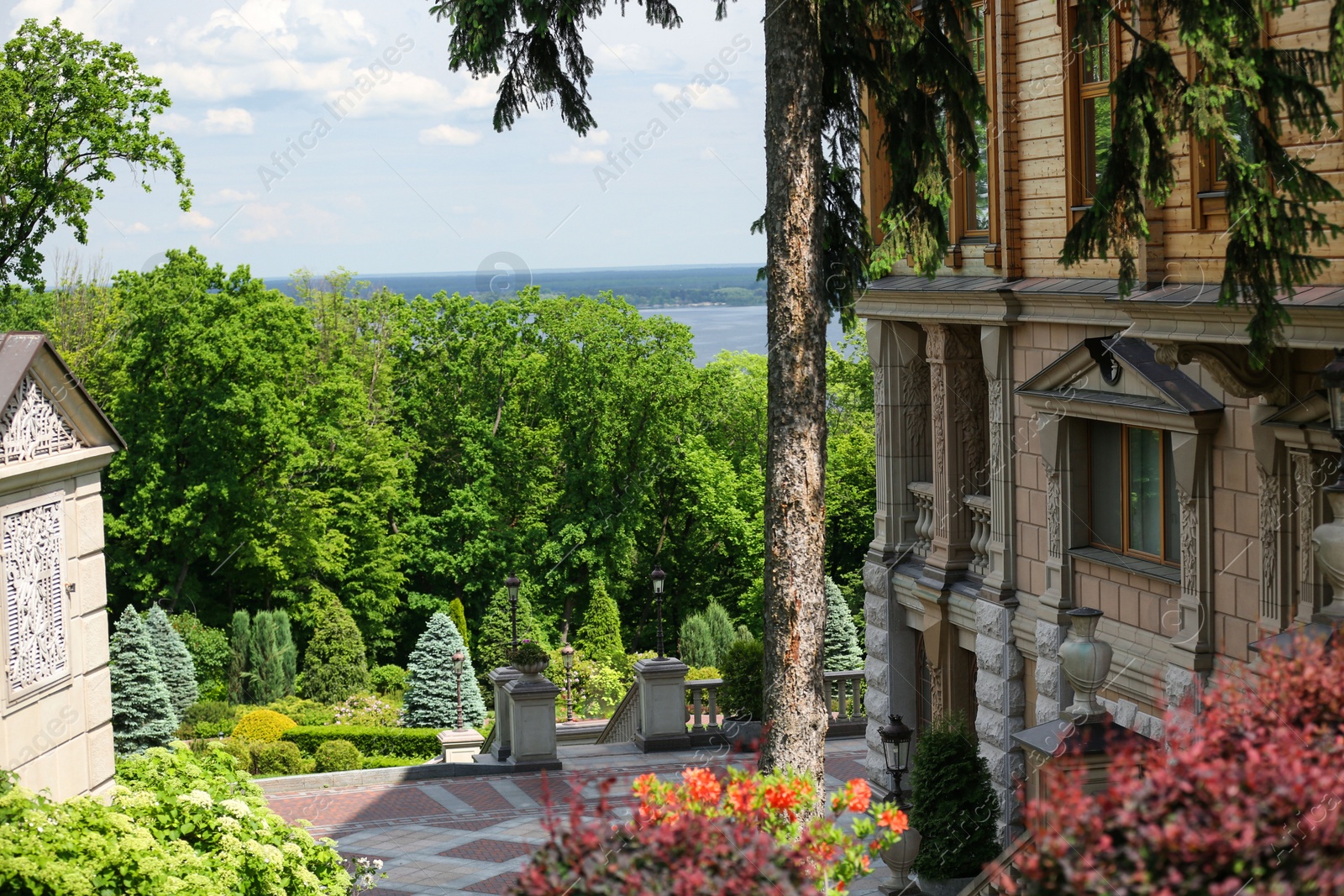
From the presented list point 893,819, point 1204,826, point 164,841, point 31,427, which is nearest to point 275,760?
point 31,427

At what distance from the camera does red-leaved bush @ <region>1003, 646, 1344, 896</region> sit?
14.3 ft

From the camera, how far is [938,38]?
482 inches

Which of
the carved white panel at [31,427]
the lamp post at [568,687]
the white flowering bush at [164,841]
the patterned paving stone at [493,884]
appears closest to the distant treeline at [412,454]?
the lamp post at [568,687]

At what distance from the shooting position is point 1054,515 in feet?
48.9

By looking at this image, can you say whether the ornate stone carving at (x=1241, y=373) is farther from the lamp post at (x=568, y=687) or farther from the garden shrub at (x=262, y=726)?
the garden shrub at (x=262, y=726)

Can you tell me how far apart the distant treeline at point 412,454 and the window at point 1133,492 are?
3041 centimetres

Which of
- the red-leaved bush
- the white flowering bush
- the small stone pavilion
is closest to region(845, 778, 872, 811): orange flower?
the red-leaved bush

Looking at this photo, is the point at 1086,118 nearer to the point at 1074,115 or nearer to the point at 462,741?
the point at 1074,115

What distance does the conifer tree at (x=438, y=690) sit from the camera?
34.7m

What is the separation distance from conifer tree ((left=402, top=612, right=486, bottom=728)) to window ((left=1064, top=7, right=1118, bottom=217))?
23.1m

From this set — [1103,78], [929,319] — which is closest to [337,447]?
[929,319]

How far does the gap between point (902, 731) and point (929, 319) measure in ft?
16.4

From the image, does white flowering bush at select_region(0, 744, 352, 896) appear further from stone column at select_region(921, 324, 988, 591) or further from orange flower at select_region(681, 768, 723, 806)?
stone column at select_region(921, 324, 988, 591)

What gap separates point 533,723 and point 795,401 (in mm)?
12376
